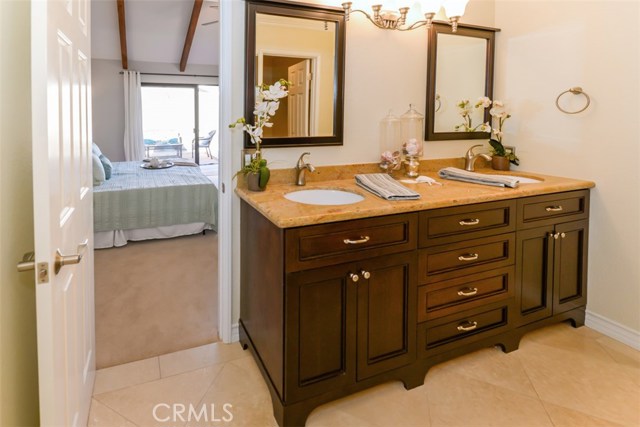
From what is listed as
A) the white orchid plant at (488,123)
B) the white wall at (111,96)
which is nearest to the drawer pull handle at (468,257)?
the white orchid plant at (488,123)

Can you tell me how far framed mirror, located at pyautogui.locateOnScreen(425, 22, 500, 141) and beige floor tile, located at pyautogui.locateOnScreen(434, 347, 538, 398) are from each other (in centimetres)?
134

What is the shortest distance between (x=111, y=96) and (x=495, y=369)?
26.1ft

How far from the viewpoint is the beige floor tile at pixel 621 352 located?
7.37 feet

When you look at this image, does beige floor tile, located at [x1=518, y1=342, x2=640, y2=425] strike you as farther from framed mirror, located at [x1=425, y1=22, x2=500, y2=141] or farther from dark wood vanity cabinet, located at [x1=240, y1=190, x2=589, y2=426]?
framed mirror, located at [x1=425, y1=22, x2=500, y2=141]

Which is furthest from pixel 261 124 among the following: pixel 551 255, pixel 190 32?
pixel 190 32

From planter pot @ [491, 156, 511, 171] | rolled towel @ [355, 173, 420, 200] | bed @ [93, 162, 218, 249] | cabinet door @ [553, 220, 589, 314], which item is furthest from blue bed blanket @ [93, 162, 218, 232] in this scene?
cabinet door @ [553, 220, 589, 314]

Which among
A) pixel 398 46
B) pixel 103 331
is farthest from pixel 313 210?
pixel 103 331

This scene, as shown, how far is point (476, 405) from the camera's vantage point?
1912 mm

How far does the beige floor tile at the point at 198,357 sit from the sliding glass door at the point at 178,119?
6.82 m

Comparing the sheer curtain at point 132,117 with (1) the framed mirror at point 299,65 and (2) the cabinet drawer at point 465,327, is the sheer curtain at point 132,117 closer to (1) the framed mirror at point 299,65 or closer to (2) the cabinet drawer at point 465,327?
(1) the framed mirror at point 299,65

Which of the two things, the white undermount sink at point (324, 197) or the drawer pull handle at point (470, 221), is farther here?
the white undermount sink at point (324, 197)

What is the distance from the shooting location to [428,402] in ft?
6.36

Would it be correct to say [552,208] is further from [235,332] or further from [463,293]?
[235,332]

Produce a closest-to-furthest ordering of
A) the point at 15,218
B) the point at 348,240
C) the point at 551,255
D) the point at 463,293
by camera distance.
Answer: the point at 15,218 < the point at 348,240 < the point at 463,293 < the point at 551,255
